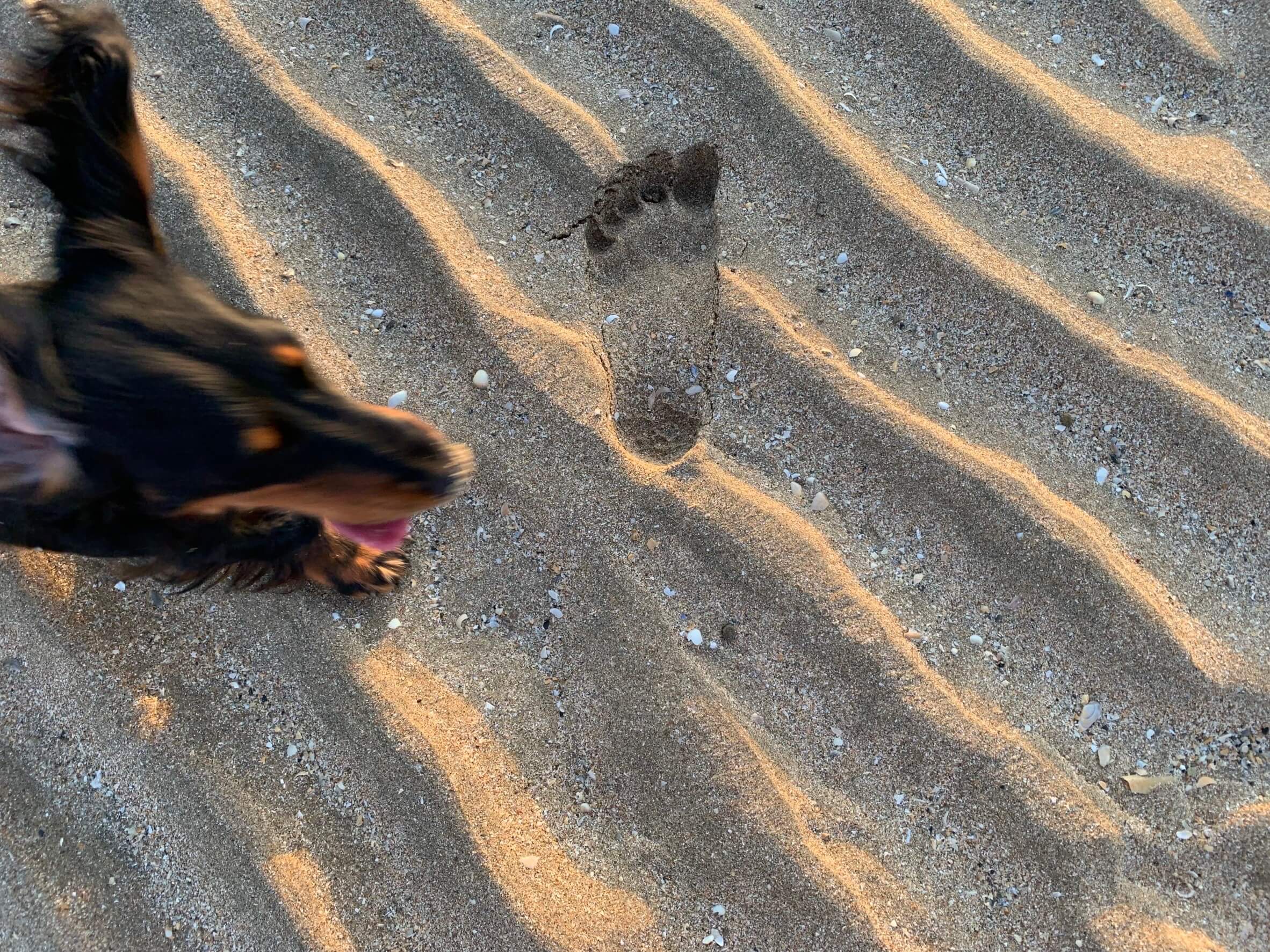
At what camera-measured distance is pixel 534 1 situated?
2.43 m

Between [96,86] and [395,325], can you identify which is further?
[395,325]

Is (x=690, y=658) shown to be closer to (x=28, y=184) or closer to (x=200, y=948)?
(x=200, y=948)

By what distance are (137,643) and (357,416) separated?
3.62ft

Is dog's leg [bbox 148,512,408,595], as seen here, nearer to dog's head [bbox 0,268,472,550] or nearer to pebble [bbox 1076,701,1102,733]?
dog's head [bbox 0,268,472,550]

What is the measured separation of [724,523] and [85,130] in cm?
152

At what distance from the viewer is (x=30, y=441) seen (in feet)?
3.91

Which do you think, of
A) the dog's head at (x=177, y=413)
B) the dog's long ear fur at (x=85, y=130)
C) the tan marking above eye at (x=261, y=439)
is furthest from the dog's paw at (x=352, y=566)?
the dog's long ear fur at (x=85, y=130)

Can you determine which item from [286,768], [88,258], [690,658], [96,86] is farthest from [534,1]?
[286,768]

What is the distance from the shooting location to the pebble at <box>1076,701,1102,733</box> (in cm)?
200

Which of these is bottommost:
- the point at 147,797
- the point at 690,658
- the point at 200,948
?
the point at 200,948

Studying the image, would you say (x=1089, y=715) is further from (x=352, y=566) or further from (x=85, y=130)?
(x=85, y=130)

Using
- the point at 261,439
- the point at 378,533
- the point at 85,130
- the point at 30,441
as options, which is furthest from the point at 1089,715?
the point at 85,130

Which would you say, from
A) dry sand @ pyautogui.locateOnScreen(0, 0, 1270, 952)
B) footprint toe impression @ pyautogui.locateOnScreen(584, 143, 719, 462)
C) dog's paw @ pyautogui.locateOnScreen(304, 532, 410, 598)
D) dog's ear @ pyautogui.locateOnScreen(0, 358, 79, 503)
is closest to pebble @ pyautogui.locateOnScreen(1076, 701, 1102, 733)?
dry sand @ pyautogui.locateOnScreen(0, 0, 1270, 952)

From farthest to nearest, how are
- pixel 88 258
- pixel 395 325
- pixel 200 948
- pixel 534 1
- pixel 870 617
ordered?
pixel 534 1 < pixel 395 325 < pixel 870 617 < pixel 200 948 < pixel 88 258
